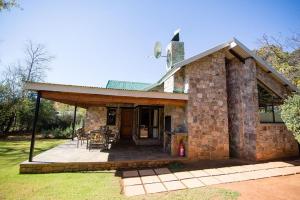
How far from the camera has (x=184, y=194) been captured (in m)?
4.22

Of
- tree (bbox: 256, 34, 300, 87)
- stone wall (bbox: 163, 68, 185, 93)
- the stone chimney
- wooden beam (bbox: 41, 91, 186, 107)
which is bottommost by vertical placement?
wooden beam (bbox: 41, 91, 186, 107)

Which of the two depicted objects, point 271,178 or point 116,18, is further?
point 116,18

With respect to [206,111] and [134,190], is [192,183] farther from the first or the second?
[206,111]

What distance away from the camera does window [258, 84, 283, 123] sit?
837cm

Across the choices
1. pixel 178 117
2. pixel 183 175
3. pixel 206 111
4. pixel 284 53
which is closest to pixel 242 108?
pixel 206 111

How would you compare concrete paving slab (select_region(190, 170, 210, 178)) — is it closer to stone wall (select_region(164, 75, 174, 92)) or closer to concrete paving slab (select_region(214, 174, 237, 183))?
concrete paving slab (select_region(214, 174, 237, 183))

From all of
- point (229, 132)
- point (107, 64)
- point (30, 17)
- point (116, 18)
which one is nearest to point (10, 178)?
point (30, 17)

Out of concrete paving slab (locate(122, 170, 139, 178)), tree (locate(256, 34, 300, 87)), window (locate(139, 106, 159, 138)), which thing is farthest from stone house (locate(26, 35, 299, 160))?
tree (locate(256, 34, 300, 87))

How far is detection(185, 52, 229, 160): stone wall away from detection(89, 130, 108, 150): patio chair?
453 cm

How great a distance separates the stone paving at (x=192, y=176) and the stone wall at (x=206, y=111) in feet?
4.66

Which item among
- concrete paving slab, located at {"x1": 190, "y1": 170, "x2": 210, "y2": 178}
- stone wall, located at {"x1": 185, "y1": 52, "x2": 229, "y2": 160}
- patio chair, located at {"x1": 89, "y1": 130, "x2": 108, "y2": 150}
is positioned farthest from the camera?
patio chair, located at {"x1": 89, "y1": 130, "x2": 108, "y2": 150}

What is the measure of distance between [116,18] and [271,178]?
949 centimetres

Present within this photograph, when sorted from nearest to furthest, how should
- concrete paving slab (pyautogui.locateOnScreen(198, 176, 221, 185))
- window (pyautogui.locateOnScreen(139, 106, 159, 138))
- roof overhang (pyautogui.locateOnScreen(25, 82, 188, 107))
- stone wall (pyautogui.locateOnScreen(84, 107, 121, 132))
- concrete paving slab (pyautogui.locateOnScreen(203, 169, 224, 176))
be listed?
concrete paving slab (pyautogui.locateOnScreen(198, 176, 221, 185)) < concrete paving slab (pyautogui.locateOnScreen(203, 169, 224, 176)) < roof overhang (pyautogui.locateOnScreen(25, 82, 188, 107)) < window (pyautogui.locateOnScreen(139, 106, 159, 138)) < stone wall (pyautogui.locateOnScreen(84, 107, 121, 132))

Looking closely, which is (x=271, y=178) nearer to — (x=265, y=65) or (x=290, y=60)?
(x=265, y=65)
